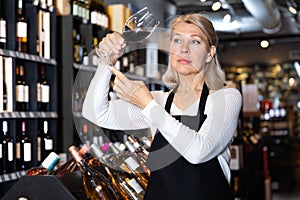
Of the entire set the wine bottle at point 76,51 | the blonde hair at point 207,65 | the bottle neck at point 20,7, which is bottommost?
the blonde hair at point 207,65

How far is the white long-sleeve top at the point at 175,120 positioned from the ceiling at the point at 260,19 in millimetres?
5502

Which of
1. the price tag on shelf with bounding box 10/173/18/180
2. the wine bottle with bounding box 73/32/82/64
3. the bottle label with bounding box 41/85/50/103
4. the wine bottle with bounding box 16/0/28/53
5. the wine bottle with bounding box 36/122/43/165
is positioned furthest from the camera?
the wine bottle with bounding box 73/32/82/64

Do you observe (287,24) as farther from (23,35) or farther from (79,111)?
(79,111)

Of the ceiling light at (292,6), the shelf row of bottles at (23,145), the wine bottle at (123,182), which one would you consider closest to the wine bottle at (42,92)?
the shelf row of bottles at (23,145)

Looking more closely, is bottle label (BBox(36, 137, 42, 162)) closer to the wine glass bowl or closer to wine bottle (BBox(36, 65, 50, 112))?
wine bottle (BBox(36, 65, 50, 112))

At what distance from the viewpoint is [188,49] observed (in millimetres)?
1570

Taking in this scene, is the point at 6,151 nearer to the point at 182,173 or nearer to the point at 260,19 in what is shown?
the point at 182,173

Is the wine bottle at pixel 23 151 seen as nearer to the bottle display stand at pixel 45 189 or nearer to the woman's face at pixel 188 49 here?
the bottle display stand at pixel 45 189

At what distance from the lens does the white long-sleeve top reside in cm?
150

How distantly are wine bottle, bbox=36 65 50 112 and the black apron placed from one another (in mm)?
2301

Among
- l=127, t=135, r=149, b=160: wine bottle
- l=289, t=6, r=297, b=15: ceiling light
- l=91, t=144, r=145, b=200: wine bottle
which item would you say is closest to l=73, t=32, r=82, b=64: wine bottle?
l=127, t=135, r=149, b=160: wine bottle

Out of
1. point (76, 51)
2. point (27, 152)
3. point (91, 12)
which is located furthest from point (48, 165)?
point (91, 12)

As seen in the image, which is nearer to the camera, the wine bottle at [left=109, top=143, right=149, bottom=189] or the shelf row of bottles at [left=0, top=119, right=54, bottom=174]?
the wine bottle at [left=109, top=143, right=149, bottom=189]

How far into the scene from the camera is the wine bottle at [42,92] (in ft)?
12.6
